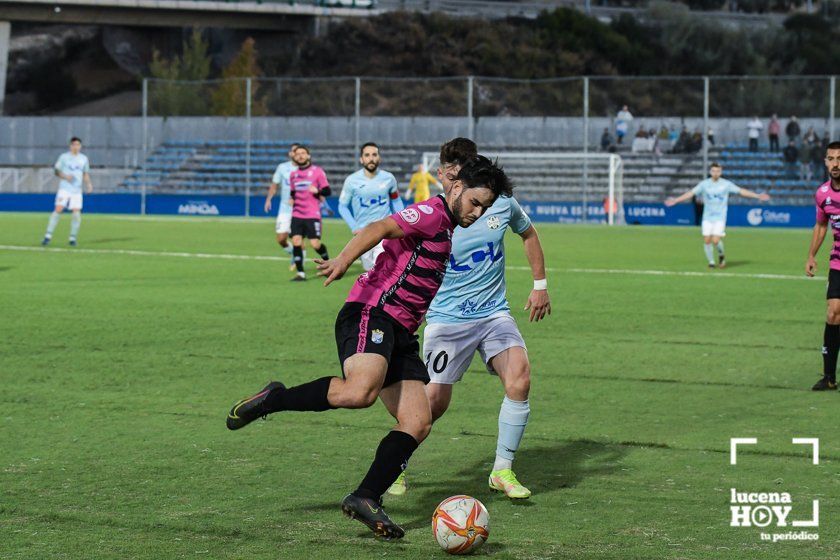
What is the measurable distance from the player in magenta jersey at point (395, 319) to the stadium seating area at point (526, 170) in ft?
113

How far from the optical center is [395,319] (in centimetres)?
654

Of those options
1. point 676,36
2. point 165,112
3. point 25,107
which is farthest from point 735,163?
point 25,107

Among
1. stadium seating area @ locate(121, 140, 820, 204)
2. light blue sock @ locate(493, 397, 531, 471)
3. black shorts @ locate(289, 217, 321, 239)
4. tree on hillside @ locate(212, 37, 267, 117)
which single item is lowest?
light blue sock @ locate(493, 397, 531, 471)

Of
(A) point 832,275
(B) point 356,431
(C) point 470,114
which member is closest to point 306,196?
(A) point 832,275

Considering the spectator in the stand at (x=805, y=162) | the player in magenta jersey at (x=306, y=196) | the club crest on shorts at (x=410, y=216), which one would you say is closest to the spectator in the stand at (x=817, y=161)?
the spectator in the stand at (x=805, y=162)

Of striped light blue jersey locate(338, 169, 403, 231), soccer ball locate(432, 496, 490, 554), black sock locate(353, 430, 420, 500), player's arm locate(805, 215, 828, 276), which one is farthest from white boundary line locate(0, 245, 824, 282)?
soccer ball locate(432, 496, 490, 554)

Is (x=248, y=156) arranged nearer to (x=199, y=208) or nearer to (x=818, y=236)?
(x=199, y=208)

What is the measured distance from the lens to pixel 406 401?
6.52 m

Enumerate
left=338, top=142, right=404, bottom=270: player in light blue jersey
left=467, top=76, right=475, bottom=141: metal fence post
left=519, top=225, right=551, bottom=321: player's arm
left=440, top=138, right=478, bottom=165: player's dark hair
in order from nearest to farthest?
left=440, top=138, right=478, bottom=165: player's dark hair
left=519, top=225, right=551, bottom=321: player's arm
left=338, top=142, right=404, bottom=270: player in light blue jersey
left=467, top=76, right=475, bottom=141: metal fence post

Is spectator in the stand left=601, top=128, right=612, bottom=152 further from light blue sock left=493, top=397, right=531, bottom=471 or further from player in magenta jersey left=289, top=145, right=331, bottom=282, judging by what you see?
light blue sock left=493, top=397, right=531, bottom=471

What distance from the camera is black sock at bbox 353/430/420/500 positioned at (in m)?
6.21

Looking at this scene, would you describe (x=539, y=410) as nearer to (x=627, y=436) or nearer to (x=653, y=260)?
(x=627, y=436)

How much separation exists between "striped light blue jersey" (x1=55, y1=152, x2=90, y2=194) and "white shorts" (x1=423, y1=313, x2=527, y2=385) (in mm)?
23208

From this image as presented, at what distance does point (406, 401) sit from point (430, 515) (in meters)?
0.65
